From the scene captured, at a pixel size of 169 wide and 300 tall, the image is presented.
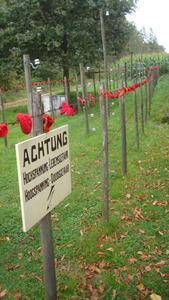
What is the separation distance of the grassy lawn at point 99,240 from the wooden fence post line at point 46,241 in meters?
0.37

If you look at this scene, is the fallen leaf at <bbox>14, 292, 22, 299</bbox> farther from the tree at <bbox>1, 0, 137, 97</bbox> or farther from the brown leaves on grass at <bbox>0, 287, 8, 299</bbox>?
the tree at <bbox>1, 0, 137, 97</bbox>

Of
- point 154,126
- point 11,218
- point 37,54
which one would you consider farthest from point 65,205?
point 37,54

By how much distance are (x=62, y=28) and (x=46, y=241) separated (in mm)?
16739

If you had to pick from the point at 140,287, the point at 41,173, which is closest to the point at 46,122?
the point at 41,173

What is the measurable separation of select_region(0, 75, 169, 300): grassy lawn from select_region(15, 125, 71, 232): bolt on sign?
0.54 m

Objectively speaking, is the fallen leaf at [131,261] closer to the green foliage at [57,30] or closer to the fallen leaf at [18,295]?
the fallen leaf at [18,295]

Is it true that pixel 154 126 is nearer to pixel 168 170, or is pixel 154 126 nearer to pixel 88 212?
pixel 168 170

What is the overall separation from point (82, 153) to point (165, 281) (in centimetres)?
537

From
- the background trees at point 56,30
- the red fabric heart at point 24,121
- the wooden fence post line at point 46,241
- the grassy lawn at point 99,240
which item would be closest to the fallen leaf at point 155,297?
the grassy lawn at point 99,240

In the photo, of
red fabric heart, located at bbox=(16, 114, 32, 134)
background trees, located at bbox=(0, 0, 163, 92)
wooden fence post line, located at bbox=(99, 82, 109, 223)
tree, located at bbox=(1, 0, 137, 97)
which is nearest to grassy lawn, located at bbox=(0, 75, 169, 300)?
wooden fence post line, located at bbox=(99, 82, 109, 223)

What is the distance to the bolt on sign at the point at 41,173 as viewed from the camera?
6.65 ft

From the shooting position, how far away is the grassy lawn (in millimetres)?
3449

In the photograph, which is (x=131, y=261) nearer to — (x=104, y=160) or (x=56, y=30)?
(x=104, y=160)

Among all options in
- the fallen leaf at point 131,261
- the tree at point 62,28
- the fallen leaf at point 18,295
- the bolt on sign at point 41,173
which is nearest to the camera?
the bolt on sign at point 41,173
